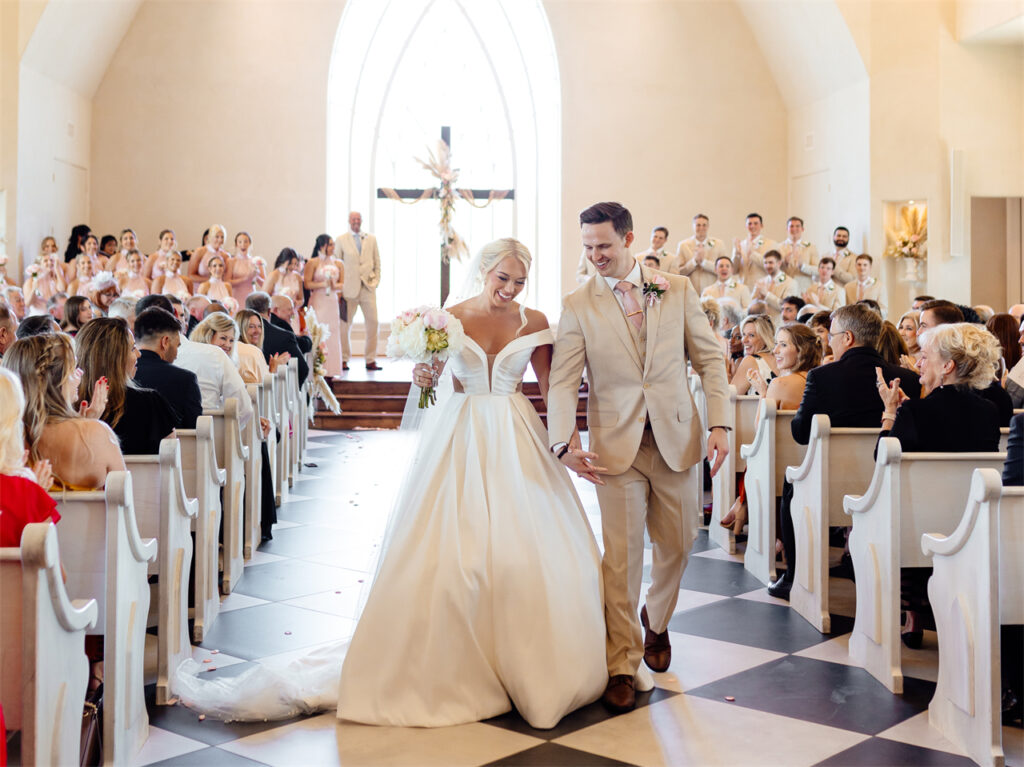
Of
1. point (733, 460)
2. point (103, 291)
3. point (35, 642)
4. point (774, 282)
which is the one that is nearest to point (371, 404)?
point (103, 291)

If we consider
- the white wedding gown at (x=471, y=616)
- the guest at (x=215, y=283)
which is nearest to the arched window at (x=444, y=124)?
the guest at (x=215, y=283)

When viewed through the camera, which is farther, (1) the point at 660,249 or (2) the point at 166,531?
(1) the point at 660,249

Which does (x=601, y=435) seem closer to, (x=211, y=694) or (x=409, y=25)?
(x=211, y=694)

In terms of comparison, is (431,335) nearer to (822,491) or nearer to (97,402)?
(97,402)

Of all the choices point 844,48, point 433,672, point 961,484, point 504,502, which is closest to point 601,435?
point 504,502

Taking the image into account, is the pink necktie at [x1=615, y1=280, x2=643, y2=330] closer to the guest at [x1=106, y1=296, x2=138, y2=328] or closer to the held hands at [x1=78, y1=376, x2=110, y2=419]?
the held hands at [x1=78, y1=376, x2=110, y2=419]

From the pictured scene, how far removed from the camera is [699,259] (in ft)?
44.4

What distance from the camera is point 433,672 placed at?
11.6 ft

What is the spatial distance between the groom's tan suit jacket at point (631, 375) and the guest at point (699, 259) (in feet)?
31.6

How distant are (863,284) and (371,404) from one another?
6.30 meters

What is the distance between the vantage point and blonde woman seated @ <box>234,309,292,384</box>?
274 inches

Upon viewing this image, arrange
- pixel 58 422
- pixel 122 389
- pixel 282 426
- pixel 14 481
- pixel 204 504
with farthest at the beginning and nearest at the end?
1. pixel 282 426
2. pixel 204 504
3. pixel 122 389
4. pixel 58 422
5. pixel 14 481

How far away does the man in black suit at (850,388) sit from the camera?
5.04 metres

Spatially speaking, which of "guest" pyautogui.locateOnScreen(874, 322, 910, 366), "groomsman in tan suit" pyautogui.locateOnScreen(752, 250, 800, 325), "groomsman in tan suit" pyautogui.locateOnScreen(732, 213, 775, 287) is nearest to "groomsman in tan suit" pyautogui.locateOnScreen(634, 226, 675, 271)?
"groomsman in tan suit" pyautogui.locateOnScreen(732, 213, 775, 287)
